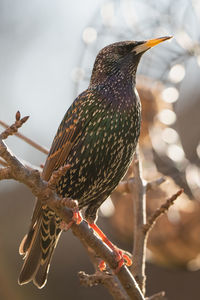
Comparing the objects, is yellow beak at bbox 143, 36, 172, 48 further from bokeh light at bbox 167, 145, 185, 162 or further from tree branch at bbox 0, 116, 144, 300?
tree branch at bbox 0, 116, 144, 300

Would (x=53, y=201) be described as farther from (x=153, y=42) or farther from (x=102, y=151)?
(x=153, y=42)

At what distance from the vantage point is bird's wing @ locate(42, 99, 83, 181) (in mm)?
3061

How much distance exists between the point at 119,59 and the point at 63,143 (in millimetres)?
609

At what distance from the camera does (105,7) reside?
3688 millimetres

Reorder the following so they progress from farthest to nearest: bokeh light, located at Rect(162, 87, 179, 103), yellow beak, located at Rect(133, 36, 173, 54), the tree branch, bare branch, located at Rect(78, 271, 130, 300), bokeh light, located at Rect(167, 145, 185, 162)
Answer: bokeh light, located at Rect(162, 87, 179, 103) → bokeh light, located at Rect(167, 145, 185, 162) → yellow beak, located at Rect(133, 36, 173, 54) → bare branch, located at Rect(78, 271, 130, 300) → the tree branch

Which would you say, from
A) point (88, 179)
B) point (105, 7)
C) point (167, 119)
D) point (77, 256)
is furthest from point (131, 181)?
point (77, 256)

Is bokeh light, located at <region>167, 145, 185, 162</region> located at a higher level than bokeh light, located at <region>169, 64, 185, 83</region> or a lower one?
lower

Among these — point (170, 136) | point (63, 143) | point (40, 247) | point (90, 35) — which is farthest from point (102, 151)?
point (90, 35)

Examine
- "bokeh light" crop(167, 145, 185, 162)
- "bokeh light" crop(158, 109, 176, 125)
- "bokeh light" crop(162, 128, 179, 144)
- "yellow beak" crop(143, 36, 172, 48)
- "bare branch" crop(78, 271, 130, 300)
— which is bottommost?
"bare branch" crop(78, 271, 130, 300)

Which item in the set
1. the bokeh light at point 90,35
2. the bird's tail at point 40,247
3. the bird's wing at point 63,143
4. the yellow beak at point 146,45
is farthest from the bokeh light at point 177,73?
the bird's tail at point 40,247

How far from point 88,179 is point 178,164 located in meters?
0.75

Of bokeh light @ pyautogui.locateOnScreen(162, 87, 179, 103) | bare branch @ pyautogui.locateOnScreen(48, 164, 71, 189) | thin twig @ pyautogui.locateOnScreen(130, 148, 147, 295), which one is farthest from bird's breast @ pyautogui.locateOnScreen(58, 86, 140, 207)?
bare branch @ pyautogui.locateOnScreen(48, 164, 71, 189)

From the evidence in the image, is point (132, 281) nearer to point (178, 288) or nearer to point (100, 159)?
point (100, 159)

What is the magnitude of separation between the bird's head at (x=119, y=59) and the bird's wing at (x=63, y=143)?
1.03 ft
